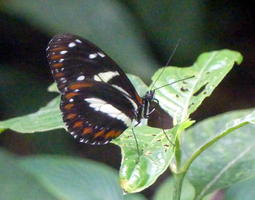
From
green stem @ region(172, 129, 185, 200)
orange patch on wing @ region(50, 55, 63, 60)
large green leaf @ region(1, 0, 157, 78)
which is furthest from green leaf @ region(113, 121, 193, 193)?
large green leaf @ region(1, 0, 157, 78)

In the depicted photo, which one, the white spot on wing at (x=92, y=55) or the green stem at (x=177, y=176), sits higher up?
the white spot on wing at (x=92, y=55)

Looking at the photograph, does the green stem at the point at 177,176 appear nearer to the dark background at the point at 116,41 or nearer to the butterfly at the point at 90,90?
the butterfly at the point at 90,90

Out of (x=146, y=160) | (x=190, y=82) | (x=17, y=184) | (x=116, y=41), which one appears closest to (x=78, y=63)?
(x=190, y=82)

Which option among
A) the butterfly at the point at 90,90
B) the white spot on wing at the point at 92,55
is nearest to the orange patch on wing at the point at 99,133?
the butterfly at the point at 90,90

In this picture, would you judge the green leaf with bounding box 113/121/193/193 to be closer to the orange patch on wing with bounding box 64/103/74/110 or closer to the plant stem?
the plant stem

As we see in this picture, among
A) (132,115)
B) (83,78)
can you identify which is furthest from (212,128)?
(83,78)

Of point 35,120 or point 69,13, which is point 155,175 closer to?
point 35,120
